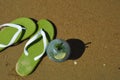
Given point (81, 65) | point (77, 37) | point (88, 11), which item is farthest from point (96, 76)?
point (88, 11)

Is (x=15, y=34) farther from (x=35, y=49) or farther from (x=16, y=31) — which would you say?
(x=35, y=49)

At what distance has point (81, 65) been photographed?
1.66 metres

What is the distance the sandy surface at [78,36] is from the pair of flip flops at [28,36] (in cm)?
3

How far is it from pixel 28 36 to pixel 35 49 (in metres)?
0.08

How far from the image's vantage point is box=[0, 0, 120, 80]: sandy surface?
5.41ft

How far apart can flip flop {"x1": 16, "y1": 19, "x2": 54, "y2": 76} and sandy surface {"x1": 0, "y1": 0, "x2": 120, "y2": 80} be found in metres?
0.03

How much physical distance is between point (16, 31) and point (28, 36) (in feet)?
0.24

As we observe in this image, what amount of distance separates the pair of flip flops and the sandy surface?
0.11 feet

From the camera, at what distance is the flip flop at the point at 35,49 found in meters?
→ 1.63

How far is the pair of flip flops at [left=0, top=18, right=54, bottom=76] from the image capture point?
1638mm

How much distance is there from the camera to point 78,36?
171 centimetres

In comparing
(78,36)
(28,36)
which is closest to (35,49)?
(28,36)

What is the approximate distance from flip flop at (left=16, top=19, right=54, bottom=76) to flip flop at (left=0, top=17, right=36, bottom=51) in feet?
0.15

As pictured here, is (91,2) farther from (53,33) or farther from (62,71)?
(62,71)
